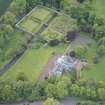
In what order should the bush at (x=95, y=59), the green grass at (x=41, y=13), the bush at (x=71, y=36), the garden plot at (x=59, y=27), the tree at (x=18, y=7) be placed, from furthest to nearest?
the green grass at (x=41, y=13) < the tree at (x=18, y=7) < the garden plot at (x=59, y=27) < the bush at (x=71, y=36) < the bush at (x=95, y=59)

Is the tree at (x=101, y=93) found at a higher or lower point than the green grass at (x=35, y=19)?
lower

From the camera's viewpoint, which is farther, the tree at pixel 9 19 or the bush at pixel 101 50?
the tree at pixel 9 19

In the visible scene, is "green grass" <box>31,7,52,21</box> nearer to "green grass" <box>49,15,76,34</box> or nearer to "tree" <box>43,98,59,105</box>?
"green grass" <box>49,15,76,34</box>

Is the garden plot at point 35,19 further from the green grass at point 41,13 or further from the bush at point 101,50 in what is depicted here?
the bush at point 101,50

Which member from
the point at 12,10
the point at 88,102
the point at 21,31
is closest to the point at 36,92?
the point at 88,102

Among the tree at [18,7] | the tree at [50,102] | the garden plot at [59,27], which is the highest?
the tree at [18,7]

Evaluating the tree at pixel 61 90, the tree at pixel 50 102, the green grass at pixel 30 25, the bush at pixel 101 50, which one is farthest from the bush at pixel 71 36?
the tree at pixel 50 102

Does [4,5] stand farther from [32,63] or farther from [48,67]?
[48,67]

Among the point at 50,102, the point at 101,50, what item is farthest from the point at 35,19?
the point at 50,102

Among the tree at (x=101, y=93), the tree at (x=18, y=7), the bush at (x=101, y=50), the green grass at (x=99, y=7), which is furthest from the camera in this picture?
the green grass at (x=99, y=7)
